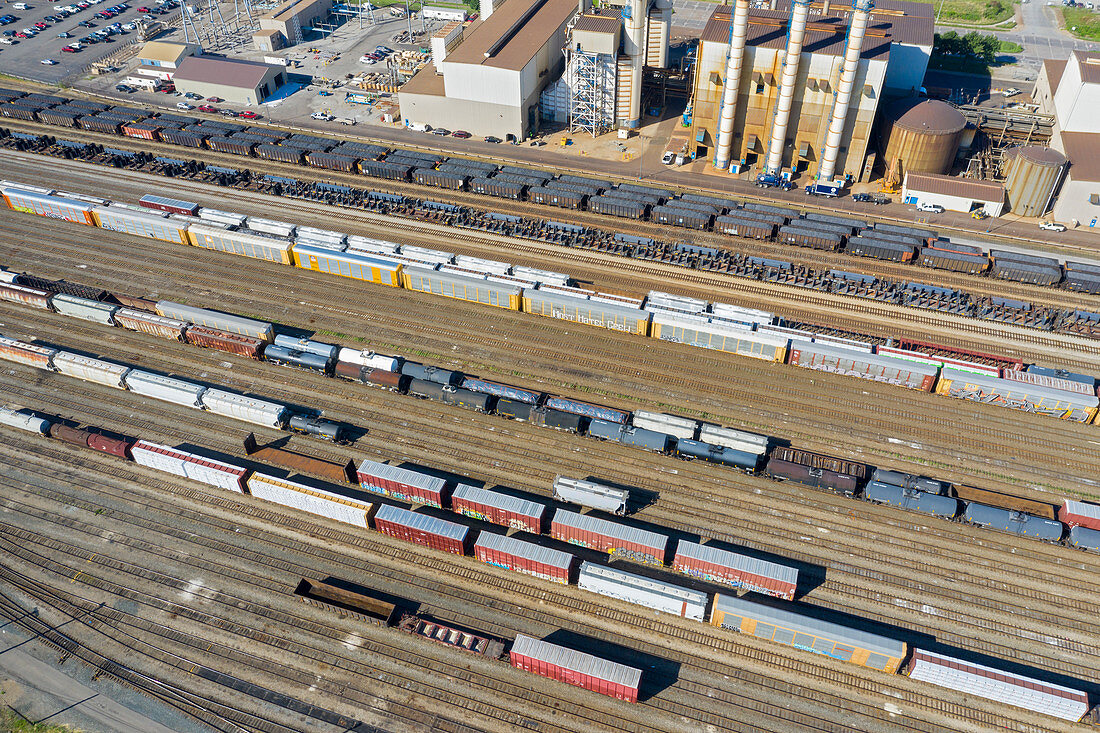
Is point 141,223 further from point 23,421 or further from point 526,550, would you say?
Result: point 526,550

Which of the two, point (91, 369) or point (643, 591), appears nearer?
point (643, 591)

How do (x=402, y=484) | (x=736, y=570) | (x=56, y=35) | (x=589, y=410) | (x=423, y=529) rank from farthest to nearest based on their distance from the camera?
(x=56, y=35) → (x=589, y=410) → (x=402, y=484) → (x=423, y=529) → (x=736, y=570)

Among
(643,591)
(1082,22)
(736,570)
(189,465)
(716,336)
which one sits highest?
(1082,22)

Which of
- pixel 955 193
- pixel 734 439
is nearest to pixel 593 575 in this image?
pixel 734 439

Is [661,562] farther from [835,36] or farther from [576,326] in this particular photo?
[835,36]

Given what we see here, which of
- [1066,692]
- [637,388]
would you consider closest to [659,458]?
[637,388]


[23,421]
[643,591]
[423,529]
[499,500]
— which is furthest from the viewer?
[23,421]

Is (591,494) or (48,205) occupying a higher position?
(48,205)
